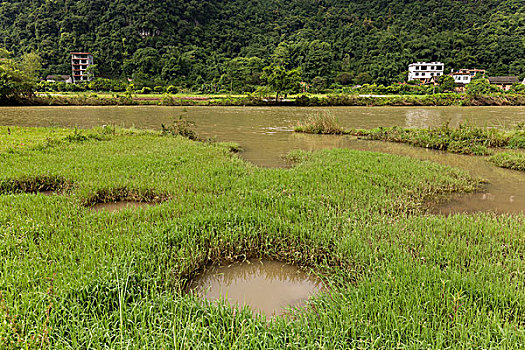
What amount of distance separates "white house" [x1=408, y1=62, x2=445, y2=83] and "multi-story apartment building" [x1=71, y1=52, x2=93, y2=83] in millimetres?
76164

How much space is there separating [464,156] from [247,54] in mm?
85594

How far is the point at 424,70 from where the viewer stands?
7588 cm

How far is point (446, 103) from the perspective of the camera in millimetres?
43938

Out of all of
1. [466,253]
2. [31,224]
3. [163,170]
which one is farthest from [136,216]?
[466,253]

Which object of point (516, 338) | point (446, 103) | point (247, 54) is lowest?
point (516, 338)

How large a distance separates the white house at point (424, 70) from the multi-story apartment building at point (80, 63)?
250 feet

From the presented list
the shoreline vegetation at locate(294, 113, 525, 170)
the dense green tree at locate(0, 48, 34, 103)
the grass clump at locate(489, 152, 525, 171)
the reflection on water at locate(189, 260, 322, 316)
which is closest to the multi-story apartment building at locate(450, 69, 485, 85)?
the shoreline vegetation at locate(294, 113, 525, 170)

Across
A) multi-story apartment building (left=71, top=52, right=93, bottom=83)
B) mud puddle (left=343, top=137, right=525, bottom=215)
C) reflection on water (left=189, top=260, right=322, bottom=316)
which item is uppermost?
multi-story apartment building (left=71, top=52, right=93, bottom=83)

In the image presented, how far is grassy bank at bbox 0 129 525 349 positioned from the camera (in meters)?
2.42

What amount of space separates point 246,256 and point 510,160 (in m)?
9.61

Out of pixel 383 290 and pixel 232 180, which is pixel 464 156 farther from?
pixel 383 290

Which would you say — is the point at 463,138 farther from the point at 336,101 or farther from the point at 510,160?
the point at 336,101

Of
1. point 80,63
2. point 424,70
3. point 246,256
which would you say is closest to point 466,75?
point 424,70

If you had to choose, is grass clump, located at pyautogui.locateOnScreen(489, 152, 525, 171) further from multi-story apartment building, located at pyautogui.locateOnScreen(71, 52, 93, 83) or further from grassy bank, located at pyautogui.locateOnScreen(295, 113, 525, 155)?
multi-story apartment building, located at pyautogui.locateOnScreen(71, 52, 93, 83)
